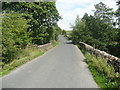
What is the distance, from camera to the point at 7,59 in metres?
12.2

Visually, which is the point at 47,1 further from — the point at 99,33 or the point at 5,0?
the point at 99,33

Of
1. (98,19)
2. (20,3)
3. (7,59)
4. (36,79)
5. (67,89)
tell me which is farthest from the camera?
(20,3)

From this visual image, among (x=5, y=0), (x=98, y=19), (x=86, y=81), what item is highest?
(x=5, y=0)

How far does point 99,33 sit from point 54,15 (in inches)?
608

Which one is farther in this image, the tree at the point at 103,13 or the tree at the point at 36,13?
the tree at the point at 36,13

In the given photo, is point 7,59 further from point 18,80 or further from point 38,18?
point 38,18

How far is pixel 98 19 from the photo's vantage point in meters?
17.7

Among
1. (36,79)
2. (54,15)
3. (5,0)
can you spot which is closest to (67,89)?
(36,79)

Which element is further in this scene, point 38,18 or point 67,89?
point 38,18

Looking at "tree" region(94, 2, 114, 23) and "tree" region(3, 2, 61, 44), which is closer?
"tree" region(94, 2, 114, 23)

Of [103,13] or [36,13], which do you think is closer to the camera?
[103,13]

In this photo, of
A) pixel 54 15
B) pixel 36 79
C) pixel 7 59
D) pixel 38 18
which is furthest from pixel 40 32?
pixel 36 79

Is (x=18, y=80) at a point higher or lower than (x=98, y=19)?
lower

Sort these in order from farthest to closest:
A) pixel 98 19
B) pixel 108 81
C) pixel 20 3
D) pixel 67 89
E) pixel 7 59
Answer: pixel 20 3 < pixel 98 19 < pixel 7 59 < pixel 108 81 < pixel 67 89
